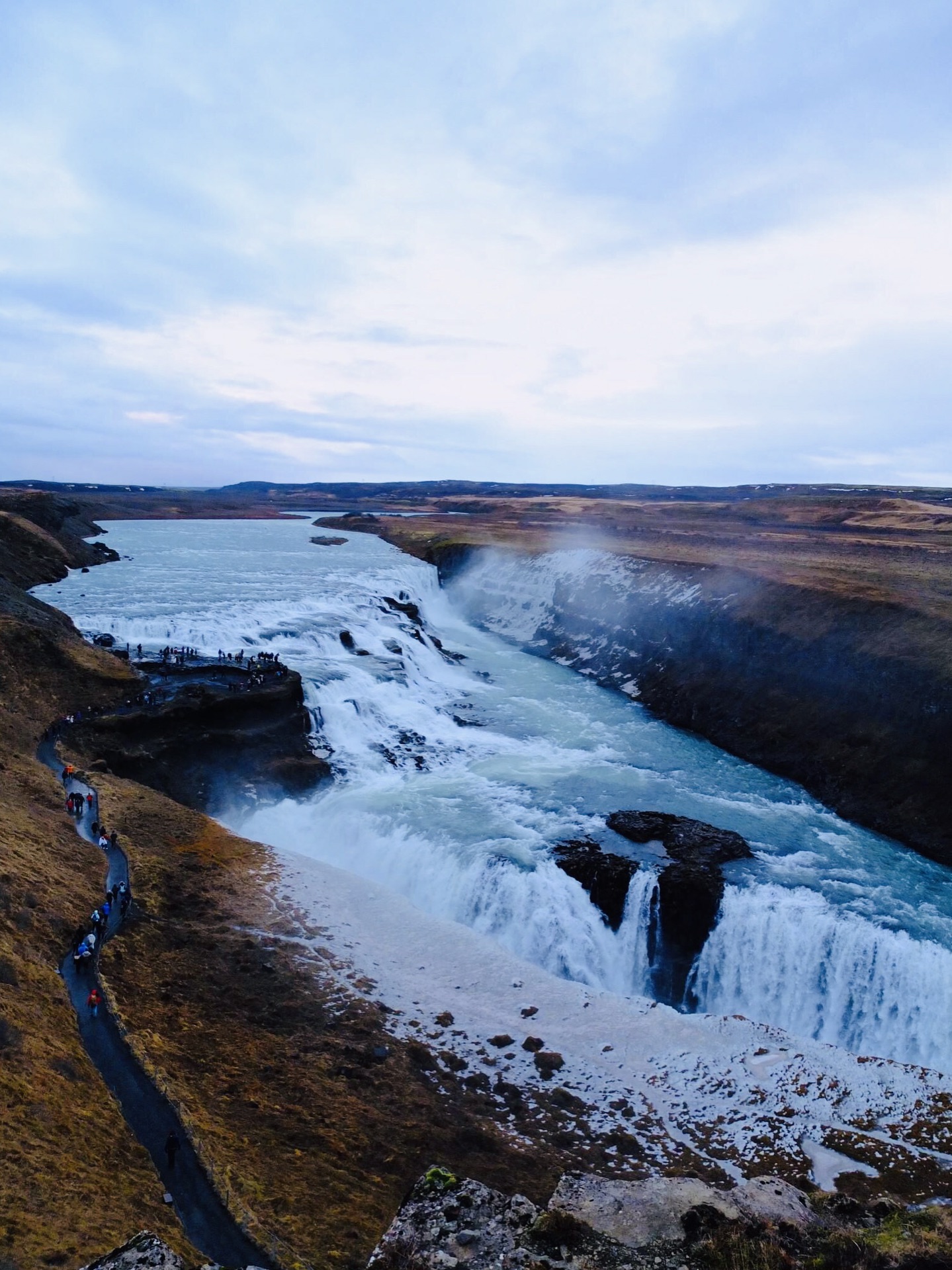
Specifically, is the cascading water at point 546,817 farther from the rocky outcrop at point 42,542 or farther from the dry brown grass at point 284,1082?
the dry brown grass at point 284,1082

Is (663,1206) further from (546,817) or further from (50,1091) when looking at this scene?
(546,817)

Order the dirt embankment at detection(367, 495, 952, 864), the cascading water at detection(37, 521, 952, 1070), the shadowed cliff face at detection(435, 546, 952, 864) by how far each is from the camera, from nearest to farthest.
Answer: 1. the cascading water at detection(37, 521, 952, 1070)
2. the shadowed cliff face at detection(435, 546, 952, 864)
3. the dirt embankment at detection(367, 495, 952, 864)

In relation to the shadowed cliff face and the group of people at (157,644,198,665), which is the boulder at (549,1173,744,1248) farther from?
the group of people at (157,644,198,665)

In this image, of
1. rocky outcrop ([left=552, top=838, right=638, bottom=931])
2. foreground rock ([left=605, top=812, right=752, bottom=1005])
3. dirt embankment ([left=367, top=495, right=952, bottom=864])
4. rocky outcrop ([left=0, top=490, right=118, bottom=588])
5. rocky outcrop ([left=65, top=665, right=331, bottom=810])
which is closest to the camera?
foreground rock ([left=605, top=812, right=752, bottom=1005])

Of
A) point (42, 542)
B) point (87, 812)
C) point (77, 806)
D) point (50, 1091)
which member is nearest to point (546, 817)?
point (87, 812)

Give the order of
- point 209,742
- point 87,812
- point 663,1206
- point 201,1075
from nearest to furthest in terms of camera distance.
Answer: point 663,1206, point 201,1075, point 87,812, point 209,742

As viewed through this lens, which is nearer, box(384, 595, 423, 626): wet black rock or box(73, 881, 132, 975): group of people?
box(73, 881, 132, 975): group of people

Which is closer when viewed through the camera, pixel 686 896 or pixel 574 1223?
pixel 574 1223

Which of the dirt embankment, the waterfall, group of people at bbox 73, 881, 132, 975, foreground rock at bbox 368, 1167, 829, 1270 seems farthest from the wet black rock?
foreground rock at bbox 368, 1167, 829, 1270
